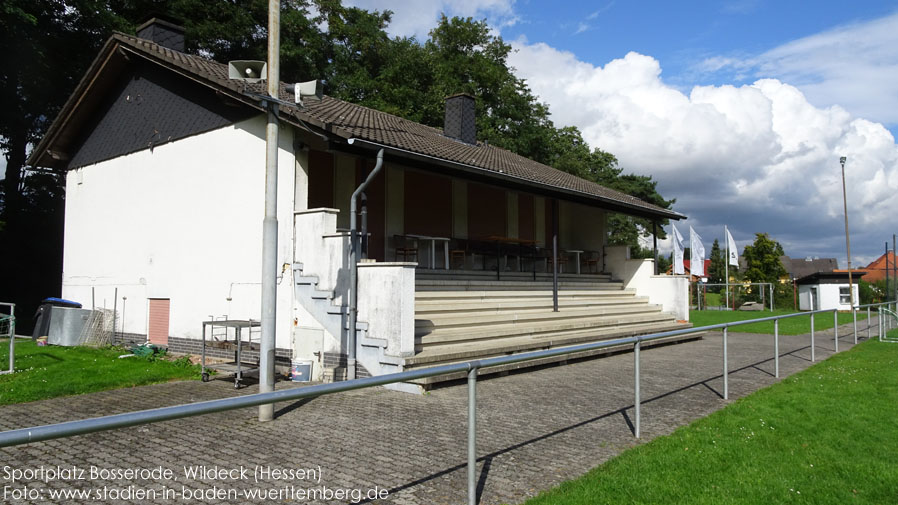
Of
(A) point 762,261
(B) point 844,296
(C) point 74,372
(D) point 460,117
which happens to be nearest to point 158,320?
(C) point 74,372

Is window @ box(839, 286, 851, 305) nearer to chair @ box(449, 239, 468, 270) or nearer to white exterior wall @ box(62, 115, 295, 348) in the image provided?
chair @ box(449, 239, 468, 270)

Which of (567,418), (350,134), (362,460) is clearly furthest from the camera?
(350,134)

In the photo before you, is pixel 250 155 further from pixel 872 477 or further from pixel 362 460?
pixel 872 477

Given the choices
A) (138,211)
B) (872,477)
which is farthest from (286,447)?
(138,211)

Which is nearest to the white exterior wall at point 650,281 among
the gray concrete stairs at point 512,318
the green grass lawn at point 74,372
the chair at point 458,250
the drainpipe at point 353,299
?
the gray concrete stairs at point 512,318

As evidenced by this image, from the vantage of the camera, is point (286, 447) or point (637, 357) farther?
point (637, 357)

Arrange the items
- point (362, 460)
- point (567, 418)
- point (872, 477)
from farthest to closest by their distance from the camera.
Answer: point (567, 418), point (362, 460), point (872, 477)

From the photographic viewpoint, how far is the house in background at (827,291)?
4106 cm

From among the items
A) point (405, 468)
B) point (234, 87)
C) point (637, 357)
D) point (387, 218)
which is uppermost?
point (234, 87)

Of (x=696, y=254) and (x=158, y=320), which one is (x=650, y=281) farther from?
(x=696, y=254)

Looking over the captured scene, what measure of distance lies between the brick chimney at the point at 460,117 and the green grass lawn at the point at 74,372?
36.9 ft

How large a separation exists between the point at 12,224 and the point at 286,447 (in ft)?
71.5

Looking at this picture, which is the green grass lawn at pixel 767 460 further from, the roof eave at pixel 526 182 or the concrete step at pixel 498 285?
the concrete step at pixel 498 285

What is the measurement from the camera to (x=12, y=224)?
21.9m
